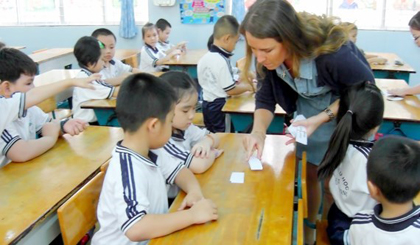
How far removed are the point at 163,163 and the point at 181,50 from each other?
395 cm

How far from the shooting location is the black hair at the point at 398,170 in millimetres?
1296

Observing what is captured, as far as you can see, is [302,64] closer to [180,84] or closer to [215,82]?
[180,84]

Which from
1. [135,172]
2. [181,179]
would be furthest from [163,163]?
[135,172]

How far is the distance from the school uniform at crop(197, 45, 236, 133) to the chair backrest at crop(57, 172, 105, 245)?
1.80 m

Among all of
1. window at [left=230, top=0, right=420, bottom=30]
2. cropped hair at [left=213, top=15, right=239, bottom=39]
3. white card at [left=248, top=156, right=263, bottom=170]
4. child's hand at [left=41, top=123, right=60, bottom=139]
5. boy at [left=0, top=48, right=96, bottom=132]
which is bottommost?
white card at [left=248, top=156, right=263, bottom=170]

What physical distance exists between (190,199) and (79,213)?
1.32 ft

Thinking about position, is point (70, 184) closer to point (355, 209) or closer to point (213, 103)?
point (355, 209)

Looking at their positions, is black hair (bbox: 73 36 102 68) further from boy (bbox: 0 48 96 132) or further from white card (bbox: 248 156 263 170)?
white card (bbox: 248 156 263 170)

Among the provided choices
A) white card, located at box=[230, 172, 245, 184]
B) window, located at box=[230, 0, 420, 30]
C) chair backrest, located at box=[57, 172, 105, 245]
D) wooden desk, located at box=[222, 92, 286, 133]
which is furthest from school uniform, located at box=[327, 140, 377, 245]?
window, located at box=[230, 0, 420, 30]

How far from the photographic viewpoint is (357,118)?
1611mm

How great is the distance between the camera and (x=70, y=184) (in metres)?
1.65

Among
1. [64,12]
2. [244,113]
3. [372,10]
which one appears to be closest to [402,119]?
[244,113]

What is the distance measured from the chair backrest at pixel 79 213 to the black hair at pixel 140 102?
1.00 feet

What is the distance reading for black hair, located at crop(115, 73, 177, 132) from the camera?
1369 mm
